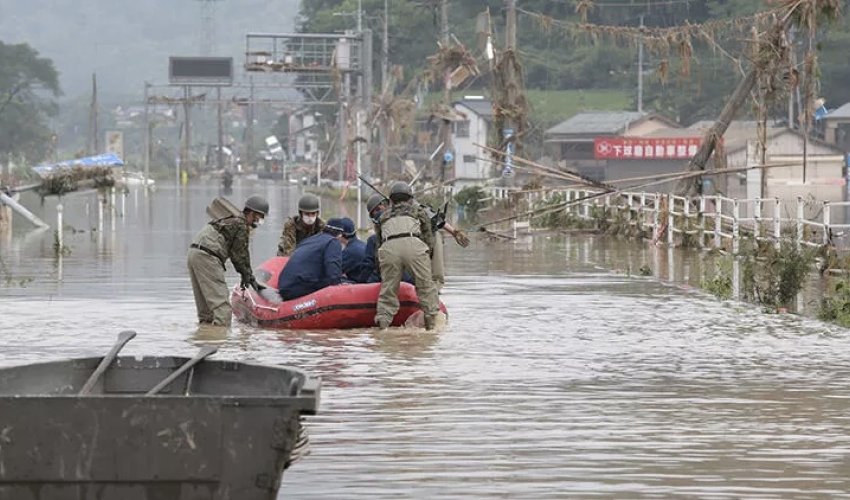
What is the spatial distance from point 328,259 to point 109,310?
404 centimetres

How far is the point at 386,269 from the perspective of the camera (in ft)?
63.8

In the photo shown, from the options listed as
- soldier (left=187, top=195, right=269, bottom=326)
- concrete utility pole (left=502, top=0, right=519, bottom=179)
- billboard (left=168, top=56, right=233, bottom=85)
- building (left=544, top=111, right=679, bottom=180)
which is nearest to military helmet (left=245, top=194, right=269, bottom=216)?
soldier (left=187, top=195, right=269, bottom=326)

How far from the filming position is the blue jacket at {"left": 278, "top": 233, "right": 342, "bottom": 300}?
19.9m

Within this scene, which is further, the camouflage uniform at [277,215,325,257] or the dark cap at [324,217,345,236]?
the camouflage uniform at [277,215,325,257]

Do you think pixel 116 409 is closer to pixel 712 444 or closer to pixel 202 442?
pixel 202 442

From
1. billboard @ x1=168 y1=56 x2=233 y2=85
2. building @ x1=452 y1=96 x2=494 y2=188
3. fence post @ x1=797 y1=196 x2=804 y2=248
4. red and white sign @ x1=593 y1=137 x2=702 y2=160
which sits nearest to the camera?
fence post @ x1=797 y1=196 x2=804 y2=248

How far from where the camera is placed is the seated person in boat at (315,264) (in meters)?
19.9

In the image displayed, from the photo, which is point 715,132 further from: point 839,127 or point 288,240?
point 839,127

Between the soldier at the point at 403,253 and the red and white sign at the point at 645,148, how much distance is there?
231ft

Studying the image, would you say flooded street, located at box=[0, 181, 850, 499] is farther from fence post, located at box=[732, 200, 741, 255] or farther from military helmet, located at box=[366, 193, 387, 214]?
fence post, located at box=[732, 200, 741, 255]

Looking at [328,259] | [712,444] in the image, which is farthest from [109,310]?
[712,444]

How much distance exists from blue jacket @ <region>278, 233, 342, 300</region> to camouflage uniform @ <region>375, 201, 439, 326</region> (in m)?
0.46

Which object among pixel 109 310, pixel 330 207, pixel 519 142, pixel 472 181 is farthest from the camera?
pixel 472 181

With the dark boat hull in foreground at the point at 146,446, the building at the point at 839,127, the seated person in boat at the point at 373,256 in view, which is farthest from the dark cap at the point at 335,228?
the building at the point at 839,127
